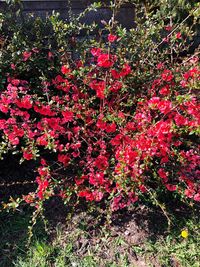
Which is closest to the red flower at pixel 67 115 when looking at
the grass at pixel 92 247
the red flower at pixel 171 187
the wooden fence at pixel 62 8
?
the grass at pixel 92 247

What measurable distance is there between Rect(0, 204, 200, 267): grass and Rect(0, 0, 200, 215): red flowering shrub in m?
0.24

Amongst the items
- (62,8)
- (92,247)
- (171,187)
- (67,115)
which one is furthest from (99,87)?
(62,8)

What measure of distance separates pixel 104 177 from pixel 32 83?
1.08 m

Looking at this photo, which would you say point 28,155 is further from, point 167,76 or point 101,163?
point 167,76

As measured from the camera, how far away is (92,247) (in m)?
2.62

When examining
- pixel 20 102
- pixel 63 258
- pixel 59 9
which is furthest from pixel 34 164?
pixel 59 9

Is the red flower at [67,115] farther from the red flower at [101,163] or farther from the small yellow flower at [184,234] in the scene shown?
the small yellow flower at [184,234]

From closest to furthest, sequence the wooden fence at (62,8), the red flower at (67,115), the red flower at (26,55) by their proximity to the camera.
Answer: the red flower at (67,115)
the red flower at (26,55)
the wooden fence at (62,8)

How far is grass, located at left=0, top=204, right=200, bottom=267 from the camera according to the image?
2508mm

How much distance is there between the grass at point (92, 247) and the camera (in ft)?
8.23

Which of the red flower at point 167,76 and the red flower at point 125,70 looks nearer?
the red flower at point 125,70

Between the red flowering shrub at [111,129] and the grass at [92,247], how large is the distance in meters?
0.24

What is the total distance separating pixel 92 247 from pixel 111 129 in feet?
→ 2.72

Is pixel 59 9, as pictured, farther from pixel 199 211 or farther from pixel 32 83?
pixel 199 211
